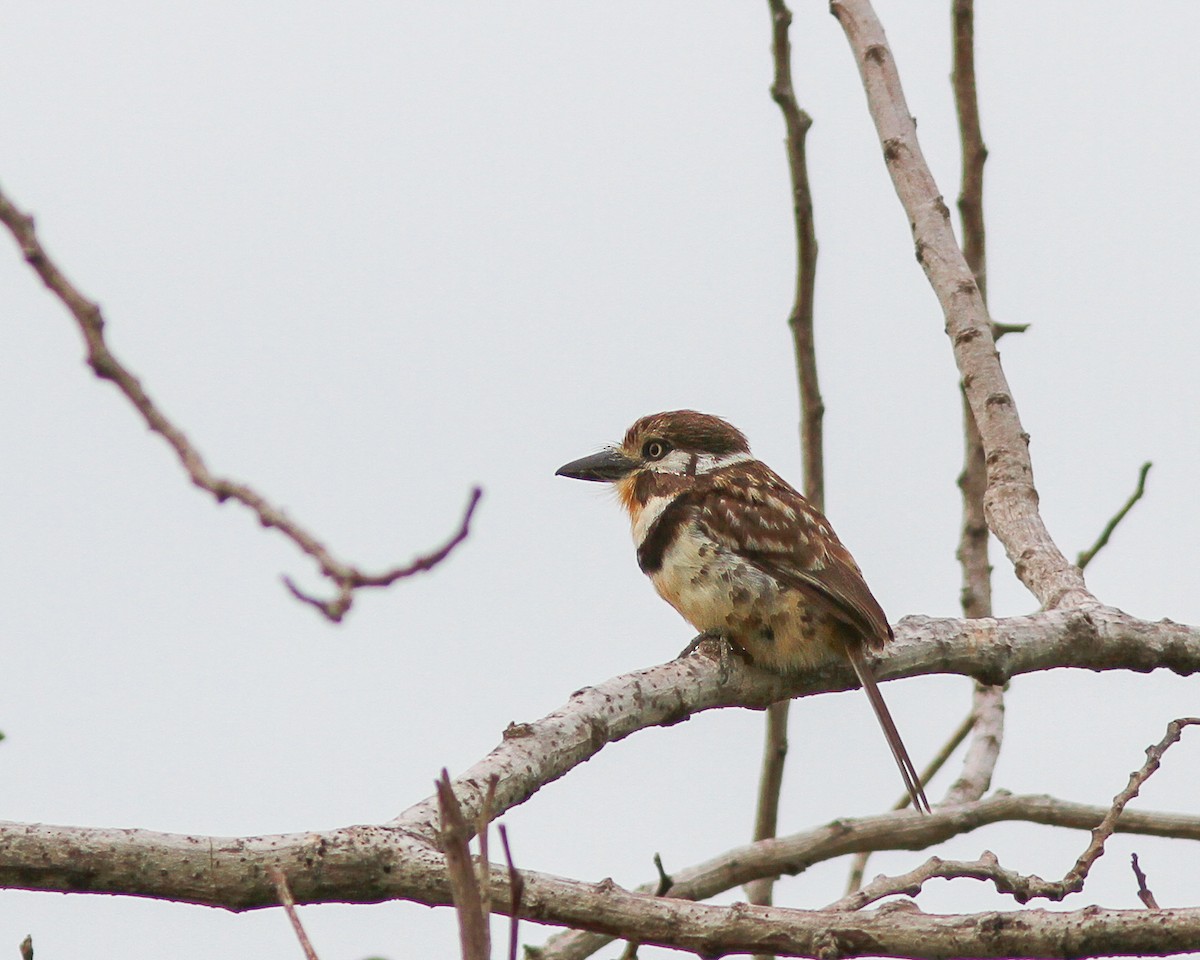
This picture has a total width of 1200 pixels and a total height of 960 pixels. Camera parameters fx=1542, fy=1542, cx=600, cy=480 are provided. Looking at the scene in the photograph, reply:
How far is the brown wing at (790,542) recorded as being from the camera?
3920 millimetres

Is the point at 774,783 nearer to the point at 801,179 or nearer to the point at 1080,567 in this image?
the point at 1080,567

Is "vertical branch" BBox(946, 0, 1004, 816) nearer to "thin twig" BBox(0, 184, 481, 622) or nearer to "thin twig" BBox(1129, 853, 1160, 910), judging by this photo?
"thin twig" BBox(1129, 853, 1160, 910)

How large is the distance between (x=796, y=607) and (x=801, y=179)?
1314mm

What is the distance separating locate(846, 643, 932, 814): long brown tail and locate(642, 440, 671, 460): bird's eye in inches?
47.7

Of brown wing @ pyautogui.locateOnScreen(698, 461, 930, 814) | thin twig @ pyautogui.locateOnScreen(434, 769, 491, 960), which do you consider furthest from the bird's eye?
thin twig @ pyautogui.locateOnScreen(434, 769, 491, 960)

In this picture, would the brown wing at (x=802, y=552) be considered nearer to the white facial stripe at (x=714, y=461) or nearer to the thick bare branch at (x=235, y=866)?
the white facial stripe at (x=714, y=461)

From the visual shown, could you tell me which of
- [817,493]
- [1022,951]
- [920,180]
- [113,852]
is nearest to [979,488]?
[817,493]

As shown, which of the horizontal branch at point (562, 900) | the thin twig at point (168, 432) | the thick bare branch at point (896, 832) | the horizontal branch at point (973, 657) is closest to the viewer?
the thin twig at point (168, 432)

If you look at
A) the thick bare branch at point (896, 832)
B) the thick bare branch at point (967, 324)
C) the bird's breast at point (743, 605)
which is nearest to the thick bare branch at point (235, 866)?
the bird's breast at point (743, 605)

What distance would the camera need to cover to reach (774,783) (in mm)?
4801

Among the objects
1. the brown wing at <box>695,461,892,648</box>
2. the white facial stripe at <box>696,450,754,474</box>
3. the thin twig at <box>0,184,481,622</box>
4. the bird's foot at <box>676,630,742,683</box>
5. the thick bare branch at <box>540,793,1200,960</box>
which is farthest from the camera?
the white facial stripe at <box>696,450,754,474</box>

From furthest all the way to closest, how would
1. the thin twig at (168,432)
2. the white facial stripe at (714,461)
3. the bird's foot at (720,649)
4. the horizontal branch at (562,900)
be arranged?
1. the white facial stripe at (714,461)
2. the bird's foot at (720,649)
3. the horizontal branch at (562,900)
4. the thin twig at (168,432)

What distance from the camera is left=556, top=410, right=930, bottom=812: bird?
395 centimetres

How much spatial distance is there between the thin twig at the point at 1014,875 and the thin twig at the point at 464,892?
1.25m
